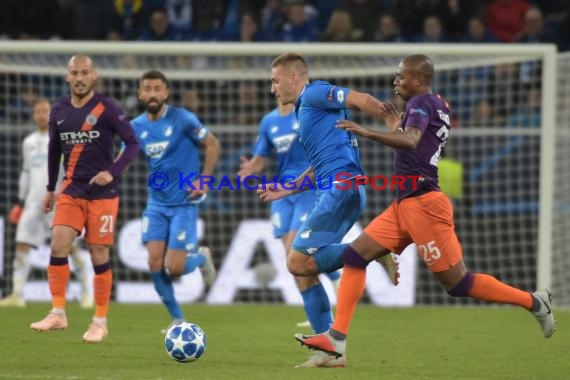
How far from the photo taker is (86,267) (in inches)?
521

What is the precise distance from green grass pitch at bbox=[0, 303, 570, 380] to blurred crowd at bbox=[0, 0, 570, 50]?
15.8 feet

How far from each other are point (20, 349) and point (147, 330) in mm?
1982

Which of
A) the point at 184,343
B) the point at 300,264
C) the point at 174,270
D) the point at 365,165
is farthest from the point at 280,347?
the point at 365,165

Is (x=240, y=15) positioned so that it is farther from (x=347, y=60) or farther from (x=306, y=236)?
(x=306, y=236)

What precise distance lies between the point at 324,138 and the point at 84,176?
97.1 inches

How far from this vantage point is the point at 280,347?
877cm

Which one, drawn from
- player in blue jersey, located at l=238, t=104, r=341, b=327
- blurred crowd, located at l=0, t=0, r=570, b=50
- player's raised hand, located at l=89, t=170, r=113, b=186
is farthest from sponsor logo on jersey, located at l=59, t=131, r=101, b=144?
blurred crowd, located at l=0, t=0, r=570, b=50

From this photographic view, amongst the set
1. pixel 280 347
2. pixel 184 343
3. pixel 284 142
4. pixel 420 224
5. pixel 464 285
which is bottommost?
pixel 280 347

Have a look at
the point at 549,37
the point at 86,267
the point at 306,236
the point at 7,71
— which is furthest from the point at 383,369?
the point at 549,37

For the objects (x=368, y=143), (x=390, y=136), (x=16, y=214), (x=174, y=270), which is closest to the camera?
(x=390, y=136)

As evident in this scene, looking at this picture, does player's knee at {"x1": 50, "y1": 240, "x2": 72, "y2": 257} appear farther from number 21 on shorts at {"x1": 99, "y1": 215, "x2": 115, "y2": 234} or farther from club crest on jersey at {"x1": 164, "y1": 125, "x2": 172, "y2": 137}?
club crest on jersey at {"x1": 164, "y1": 125, "x2": 172, "y2": 137}

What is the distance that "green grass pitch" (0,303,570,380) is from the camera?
7.07 meters

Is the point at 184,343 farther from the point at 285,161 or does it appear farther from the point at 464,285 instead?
the point at 285,161

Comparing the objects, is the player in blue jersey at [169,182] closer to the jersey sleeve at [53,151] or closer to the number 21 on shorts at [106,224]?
the number 21 on shorts at [106,224]
